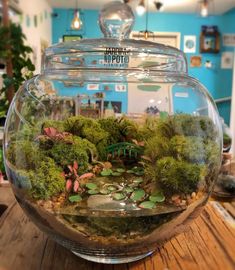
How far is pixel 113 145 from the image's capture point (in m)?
0.65

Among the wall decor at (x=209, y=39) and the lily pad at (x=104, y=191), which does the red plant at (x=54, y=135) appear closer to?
the lily pad at (x=104, y=191)

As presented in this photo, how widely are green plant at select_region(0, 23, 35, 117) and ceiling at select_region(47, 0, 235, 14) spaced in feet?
8.73

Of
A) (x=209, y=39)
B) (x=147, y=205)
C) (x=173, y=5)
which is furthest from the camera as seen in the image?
(x=209, y=39)

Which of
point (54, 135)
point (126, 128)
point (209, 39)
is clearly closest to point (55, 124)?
point (54, 135)

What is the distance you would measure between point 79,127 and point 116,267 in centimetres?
27

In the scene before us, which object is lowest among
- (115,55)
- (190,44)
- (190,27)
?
(115,55)

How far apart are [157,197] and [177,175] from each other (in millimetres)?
47

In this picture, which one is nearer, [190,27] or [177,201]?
[177,201]

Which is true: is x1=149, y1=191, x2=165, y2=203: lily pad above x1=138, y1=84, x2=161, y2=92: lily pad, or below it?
below

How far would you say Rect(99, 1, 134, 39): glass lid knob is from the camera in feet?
2.10

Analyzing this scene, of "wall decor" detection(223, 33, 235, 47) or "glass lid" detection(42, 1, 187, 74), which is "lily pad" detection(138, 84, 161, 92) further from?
"wall decor" detection(223, 33, 235, 47)

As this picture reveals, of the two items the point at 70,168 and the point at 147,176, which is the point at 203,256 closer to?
the point at 147,176

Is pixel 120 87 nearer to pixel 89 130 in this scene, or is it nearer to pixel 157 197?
pixel 89 130

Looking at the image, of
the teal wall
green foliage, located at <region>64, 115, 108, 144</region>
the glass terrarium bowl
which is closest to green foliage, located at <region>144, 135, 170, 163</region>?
the glass terrarium bowl
